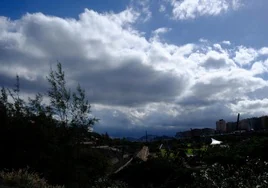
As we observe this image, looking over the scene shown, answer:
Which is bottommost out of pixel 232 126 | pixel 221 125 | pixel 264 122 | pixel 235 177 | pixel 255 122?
pixel 235 177

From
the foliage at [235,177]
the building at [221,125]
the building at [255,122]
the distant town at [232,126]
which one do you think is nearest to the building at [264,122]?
the distant town at [232,126]

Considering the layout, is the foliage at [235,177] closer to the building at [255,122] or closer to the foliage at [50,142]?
the foliage at [50,142]

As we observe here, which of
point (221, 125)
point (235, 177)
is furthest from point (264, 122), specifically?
point (235, 177)

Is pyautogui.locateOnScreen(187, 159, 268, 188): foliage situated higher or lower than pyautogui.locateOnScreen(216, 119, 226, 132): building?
lower

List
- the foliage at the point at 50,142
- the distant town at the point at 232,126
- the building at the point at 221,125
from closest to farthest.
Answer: the foliage at the point at 50,142
the distant town at the point at 232,126
the building at the point at 221,125

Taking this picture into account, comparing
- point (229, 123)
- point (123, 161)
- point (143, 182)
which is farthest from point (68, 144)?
point (229, 123)

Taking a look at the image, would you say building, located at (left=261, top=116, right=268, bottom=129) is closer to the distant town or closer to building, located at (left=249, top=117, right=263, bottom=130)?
the distant town

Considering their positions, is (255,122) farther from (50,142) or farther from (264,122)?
(50,142)

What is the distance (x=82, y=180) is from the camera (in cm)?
1853

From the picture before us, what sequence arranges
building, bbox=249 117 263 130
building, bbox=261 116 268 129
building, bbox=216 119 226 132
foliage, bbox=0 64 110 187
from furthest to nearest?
building, bbox=216 119 226 132
building, bbox=249 117 263 130
building, bbox=261 116 268 129
foliage, bbox=0 64 110 187

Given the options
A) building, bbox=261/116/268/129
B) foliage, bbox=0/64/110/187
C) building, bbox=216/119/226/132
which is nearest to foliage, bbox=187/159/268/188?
foliage, bbox=0/64/110/187

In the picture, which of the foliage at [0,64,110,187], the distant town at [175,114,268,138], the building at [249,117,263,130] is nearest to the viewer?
the foliage at [0,64,110,187]

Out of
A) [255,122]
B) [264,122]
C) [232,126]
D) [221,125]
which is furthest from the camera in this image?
[221,125]

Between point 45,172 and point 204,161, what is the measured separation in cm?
1574
